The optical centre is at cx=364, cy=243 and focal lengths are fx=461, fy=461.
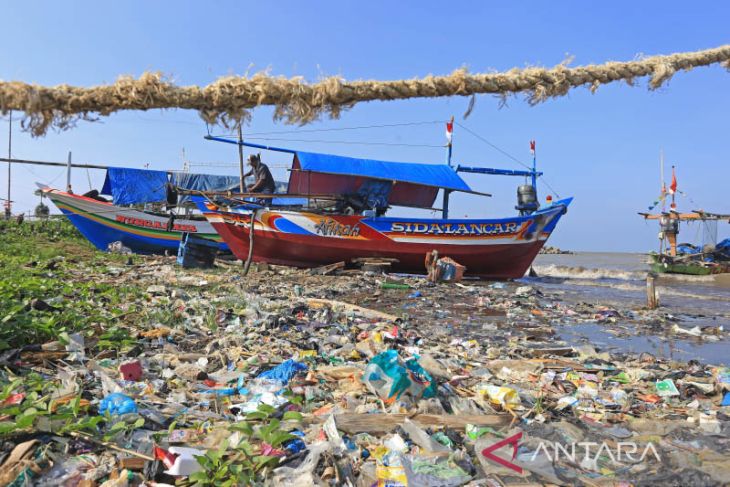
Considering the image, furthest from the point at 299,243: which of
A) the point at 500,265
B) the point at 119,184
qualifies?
the point at 119,184

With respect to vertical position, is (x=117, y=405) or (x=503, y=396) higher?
(x=117, y=405)

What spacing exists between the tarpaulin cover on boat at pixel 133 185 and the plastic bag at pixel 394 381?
58.3ft

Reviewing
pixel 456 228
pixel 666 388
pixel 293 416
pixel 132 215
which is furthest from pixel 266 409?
pixel 132 215

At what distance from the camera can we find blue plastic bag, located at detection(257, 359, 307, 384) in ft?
11.4

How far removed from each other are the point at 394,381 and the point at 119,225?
16.6m

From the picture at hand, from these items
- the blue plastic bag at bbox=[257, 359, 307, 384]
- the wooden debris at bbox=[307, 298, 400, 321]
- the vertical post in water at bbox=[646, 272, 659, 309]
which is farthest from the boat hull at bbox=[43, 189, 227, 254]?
the blue plastic bag at bbox=[257, 359, 307, 384]

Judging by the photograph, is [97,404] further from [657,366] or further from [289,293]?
[289,293]

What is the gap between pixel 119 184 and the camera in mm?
18750

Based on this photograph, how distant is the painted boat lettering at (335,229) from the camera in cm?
1376

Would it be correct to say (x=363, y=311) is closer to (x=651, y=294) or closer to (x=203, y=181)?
(x=651, y=294)

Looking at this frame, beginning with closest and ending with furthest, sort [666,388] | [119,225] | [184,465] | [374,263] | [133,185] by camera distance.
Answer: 1. [184,465]
2. [666,388]
3. [374,263]
4. [119,225]
5. [133,185]

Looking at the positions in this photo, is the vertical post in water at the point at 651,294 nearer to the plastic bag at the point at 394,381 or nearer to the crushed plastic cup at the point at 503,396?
the crushed plastic cup at the point at 503,396

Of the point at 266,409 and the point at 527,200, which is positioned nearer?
the point at 266,409

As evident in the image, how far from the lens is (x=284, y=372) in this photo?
355 centimetres
